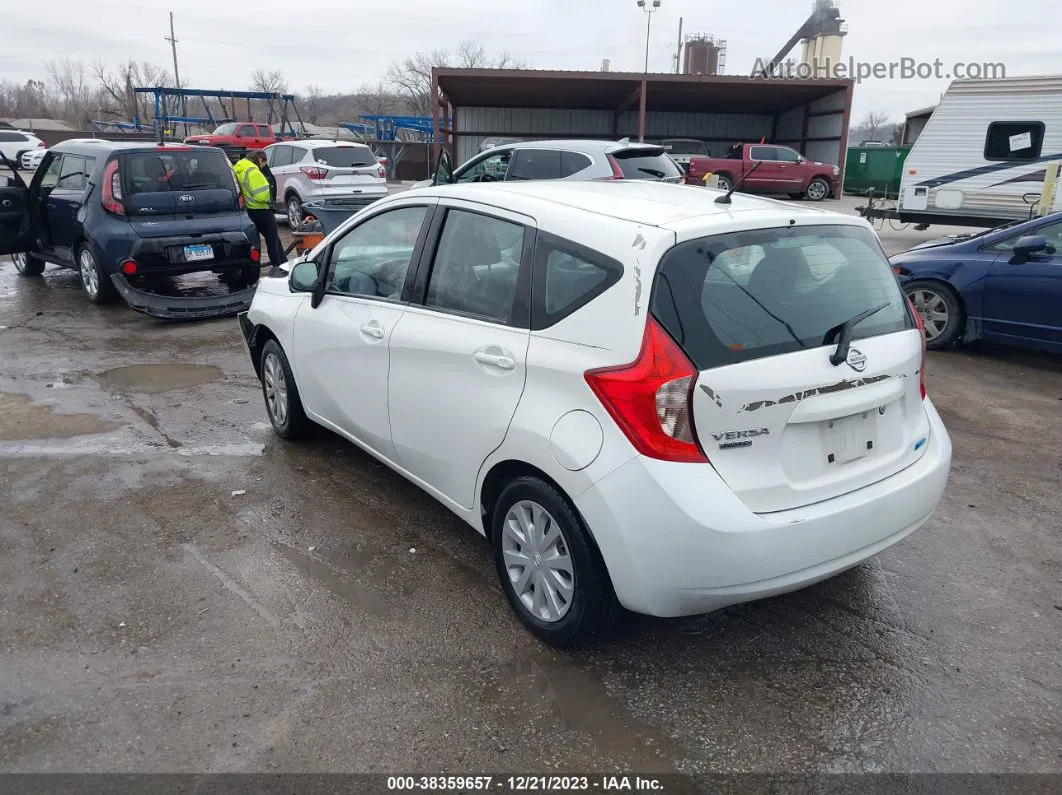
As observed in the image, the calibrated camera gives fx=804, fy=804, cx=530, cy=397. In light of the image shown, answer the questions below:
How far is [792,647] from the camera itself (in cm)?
315

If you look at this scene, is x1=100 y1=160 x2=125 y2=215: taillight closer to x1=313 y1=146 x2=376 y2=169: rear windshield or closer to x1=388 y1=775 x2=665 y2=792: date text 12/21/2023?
x1=313 y1=146 x2=376 y2=169: rear windshield

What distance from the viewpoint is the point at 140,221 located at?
28.1ft

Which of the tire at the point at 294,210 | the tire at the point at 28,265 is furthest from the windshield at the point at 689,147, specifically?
the tire at the point at 28,265

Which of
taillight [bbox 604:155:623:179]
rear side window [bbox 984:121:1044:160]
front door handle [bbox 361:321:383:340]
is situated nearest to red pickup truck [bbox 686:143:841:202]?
rear side window [bbox 984:121:1044:160]

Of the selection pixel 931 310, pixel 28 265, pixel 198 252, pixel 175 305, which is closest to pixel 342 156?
pixel 28 265

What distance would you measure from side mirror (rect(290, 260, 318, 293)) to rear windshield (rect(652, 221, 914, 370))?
2.40m

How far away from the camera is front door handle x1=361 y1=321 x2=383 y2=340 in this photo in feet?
12.6

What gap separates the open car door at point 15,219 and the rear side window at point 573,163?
6663mm

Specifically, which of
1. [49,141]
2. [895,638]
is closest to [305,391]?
[895,638]

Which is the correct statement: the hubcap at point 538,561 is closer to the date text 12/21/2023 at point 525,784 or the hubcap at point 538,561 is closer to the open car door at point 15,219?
the date text 12/21/2023 at point 525,784

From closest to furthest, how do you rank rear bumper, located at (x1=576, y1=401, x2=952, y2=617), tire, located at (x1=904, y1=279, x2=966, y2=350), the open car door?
1. rear bumper, located at (x1=576, y1=401, x2=952, y2=617)
2. tire, located at (x1=904, y1=279, x2=966, y2=350)
3. the open car door

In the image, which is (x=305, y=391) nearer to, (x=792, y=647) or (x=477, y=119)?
(x=792, y=647)

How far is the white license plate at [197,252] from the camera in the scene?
8.59 metres

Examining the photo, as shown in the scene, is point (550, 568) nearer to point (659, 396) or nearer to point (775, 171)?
point (659, 396)
